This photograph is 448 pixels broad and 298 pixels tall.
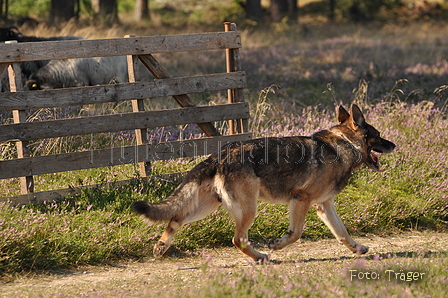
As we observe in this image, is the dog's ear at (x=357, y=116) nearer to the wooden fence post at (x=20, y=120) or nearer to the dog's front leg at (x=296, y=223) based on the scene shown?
the dog's front leg at (x=296, y=223)

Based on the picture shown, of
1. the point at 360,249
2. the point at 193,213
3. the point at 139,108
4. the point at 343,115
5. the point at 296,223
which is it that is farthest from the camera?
the point at 139,108

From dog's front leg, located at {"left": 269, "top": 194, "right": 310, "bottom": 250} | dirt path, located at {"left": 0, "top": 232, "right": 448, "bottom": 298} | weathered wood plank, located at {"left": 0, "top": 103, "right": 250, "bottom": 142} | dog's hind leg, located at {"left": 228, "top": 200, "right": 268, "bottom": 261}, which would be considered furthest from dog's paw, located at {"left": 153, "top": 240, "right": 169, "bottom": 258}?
weathered wood plank, located at {"left": 0, "top": 103, "right": 250, "bottom": 142}

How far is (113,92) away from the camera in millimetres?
6500

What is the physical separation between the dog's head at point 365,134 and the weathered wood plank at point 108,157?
6.03ft

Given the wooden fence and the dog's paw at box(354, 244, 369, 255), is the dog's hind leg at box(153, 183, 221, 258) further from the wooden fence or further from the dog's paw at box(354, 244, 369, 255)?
the wooden fence

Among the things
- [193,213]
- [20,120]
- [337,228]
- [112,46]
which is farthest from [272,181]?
[20,120]

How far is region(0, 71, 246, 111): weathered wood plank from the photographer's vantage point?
6.05 metres

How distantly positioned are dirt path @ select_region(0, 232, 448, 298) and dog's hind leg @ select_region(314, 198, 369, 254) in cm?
12

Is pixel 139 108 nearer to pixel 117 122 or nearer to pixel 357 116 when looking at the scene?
pixel 117 122

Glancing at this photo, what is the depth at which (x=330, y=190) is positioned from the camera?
540 centimetres

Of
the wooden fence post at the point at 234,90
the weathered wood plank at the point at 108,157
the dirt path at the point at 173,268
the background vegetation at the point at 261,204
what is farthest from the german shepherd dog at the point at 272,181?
the wooden fence post at the point at 234,90

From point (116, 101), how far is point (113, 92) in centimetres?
12

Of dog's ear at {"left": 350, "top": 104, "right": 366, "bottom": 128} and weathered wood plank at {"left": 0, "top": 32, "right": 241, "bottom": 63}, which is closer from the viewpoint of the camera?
dog's ear at {"left": 350, "top": 104, "right": 366, "bottom": 128}

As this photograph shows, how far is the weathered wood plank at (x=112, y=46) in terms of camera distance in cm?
601
